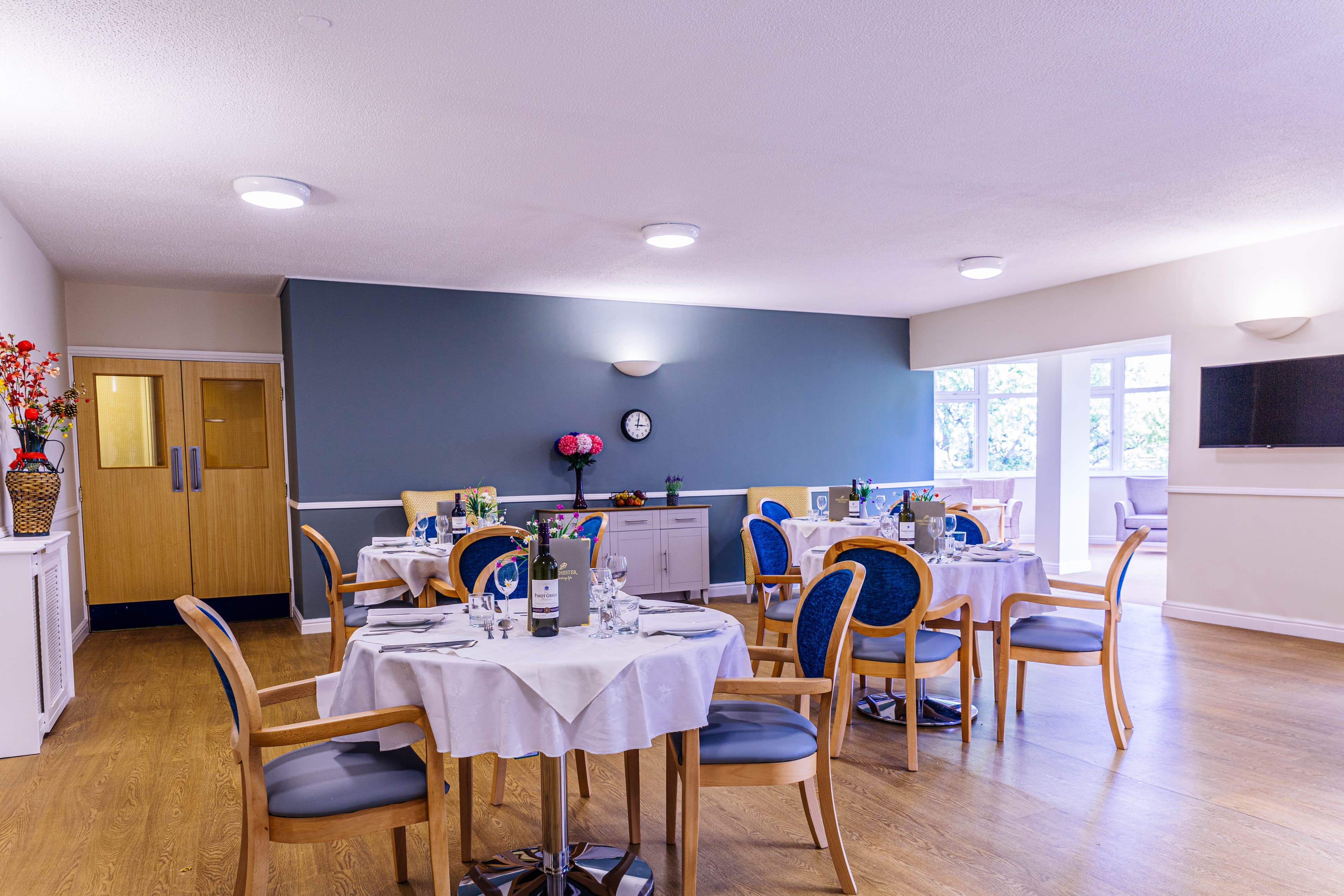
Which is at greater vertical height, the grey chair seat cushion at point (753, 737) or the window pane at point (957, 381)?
the window pane at point (957, 381)

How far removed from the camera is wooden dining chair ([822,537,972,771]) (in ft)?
11.7

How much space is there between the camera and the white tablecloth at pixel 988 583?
12.8 feet

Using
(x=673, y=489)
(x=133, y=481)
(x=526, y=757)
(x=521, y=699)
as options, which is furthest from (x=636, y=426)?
(x=521, y=699)

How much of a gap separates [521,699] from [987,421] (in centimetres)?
1056

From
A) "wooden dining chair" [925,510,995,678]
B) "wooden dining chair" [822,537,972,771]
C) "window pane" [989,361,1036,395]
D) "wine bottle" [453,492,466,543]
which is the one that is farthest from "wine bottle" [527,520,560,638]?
"window pane" [989,361,1036,395]

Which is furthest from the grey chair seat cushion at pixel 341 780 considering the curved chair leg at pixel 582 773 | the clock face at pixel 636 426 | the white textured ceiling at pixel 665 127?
the clock face at pixel 636 426

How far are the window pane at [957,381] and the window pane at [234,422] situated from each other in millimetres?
8228

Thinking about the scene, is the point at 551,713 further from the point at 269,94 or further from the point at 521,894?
the point at 269,94

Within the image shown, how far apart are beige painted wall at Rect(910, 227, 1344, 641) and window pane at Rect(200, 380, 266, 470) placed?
270 inches

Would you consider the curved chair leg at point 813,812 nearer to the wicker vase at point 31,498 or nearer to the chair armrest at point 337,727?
the chair armrest at point 337,727

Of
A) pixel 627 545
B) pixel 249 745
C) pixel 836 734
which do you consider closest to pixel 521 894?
pixel 249 745

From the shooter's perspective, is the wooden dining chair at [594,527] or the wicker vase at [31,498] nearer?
the wicker vase at [31,498]

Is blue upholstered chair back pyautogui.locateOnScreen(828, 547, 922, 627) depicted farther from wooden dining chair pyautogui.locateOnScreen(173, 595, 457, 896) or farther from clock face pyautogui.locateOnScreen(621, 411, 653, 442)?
clock face pyautogui.locateOnScreen(621, 411, 653, 442)

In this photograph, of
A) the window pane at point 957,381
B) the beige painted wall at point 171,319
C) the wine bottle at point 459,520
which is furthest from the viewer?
the window pane at point 957,381
